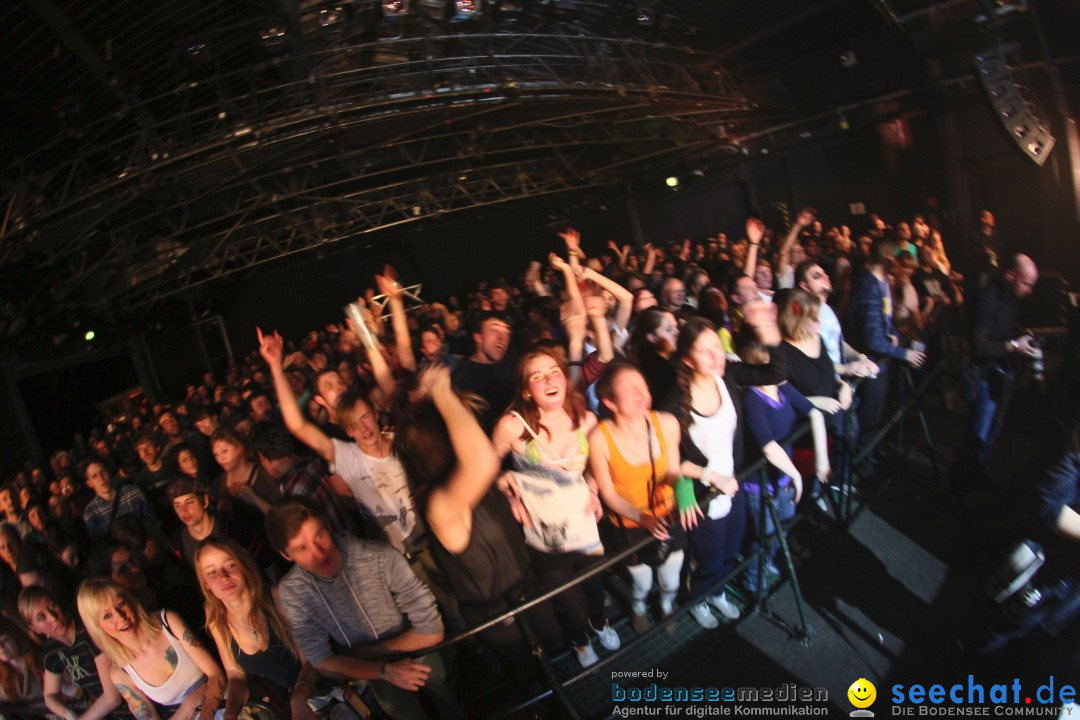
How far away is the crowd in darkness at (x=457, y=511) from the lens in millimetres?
1970

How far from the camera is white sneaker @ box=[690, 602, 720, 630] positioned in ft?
9.00

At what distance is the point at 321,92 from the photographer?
20.8 ft

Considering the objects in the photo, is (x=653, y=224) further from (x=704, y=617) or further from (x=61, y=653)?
(x=61, y=653)

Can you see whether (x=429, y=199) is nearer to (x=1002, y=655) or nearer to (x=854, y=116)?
(x=854, y=116)

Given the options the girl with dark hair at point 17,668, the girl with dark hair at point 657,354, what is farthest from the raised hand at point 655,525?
the girl with dark hair at point 17,668

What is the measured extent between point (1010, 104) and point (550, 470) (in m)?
5.19

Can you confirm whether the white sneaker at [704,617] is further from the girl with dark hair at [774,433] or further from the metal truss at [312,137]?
the metal truss at [312,137]

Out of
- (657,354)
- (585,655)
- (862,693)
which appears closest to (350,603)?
(585,655)

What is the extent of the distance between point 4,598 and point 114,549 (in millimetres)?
1759

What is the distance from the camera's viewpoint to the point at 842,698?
2244 mm

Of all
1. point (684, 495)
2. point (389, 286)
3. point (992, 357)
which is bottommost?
point (992, 357)

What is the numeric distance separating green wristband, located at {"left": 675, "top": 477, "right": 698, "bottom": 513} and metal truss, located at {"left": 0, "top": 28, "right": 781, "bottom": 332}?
4.70m

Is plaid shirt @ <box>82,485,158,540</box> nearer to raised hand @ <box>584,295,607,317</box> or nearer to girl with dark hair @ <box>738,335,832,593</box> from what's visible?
raised hand @ <box>584,295,607,317</box>

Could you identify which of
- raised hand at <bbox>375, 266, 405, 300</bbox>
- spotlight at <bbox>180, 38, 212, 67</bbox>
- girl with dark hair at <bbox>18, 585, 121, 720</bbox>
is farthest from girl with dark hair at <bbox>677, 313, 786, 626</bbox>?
spotlight at <bbox>180, 38, 212, 67</bbox>
